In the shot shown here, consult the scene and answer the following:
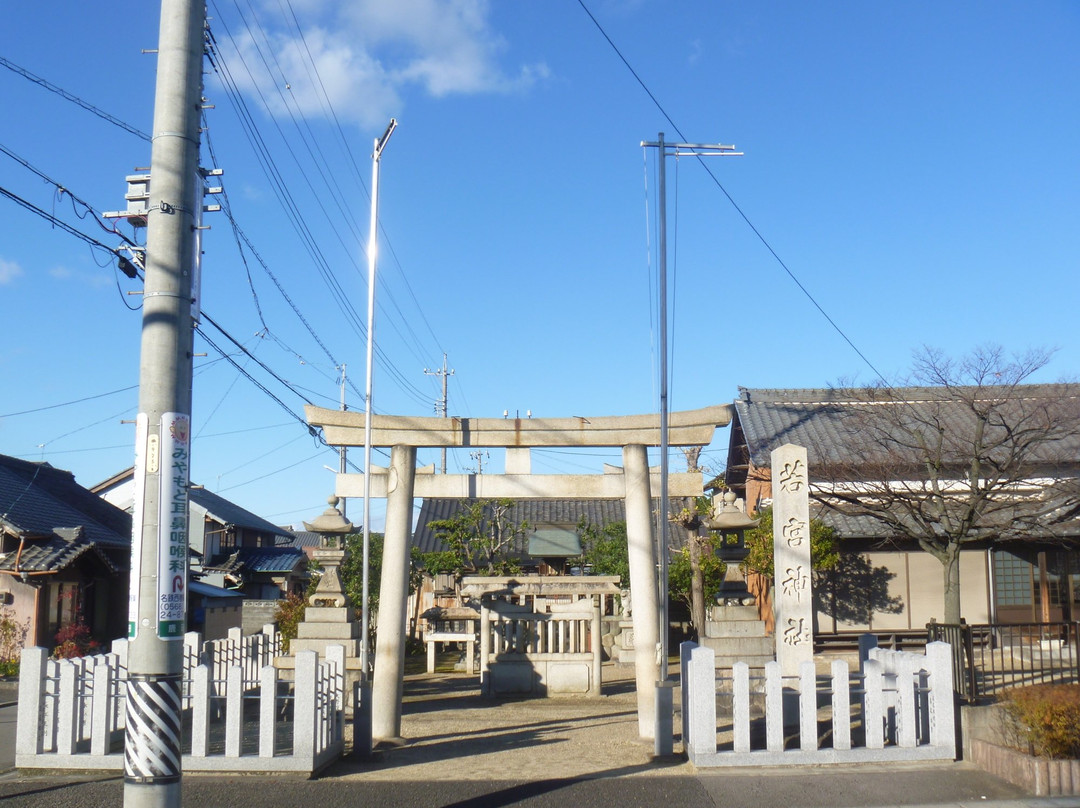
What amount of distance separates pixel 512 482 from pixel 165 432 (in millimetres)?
6815

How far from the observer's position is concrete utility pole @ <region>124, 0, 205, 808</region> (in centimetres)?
625

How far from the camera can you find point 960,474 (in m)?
19.4

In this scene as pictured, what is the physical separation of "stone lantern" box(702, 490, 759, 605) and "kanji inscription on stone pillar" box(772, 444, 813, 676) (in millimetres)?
578

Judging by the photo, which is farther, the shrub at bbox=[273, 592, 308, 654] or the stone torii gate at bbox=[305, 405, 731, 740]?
the shrub at bbox=[273, 592, 308, 654]

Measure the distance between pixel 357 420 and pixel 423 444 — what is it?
3.41 ft

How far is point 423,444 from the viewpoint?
41.6ft

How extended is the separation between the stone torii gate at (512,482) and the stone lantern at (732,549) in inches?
32.4

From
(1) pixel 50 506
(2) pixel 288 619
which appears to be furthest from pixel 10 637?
(2) pixel 288 619

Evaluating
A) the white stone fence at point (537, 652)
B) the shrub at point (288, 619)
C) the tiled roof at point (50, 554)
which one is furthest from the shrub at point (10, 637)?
the white stone fence at point (537, 652)

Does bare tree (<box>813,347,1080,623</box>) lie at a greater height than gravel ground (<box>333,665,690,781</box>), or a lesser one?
greater

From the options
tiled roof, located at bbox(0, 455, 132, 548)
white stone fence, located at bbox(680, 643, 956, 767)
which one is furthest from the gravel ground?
tiled roof, located at bbox(0, 455, 132, 548)

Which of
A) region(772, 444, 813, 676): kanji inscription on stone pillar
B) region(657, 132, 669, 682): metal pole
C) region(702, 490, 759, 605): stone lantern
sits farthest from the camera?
region(702, 490, 759, 605): stone lantern

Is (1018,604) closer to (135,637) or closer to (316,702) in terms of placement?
(316,702)

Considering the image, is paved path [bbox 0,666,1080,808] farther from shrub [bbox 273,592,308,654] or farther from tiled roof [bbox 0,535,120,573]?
tiled roof [bbox 0,535,120,573]
